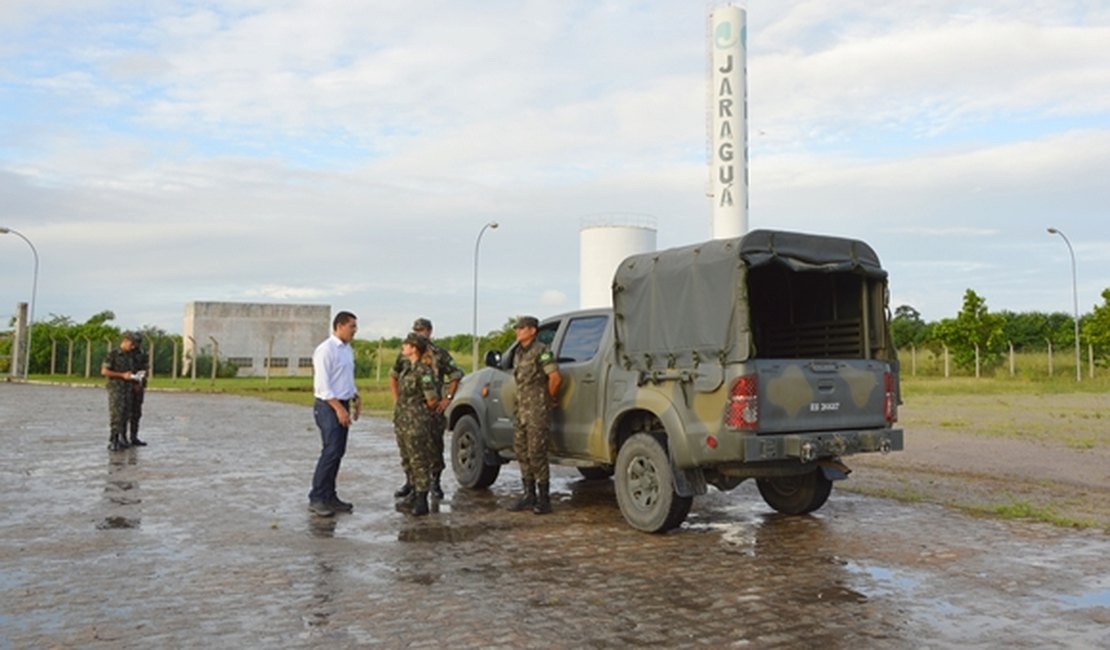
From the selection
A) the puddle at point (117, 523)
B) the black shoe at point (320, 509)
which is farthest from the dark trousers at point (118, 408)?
the black shoe at point (320, 509)

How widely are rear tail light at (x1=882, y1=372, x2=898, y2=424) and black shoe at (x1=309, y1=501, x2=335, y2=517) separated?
5142mm

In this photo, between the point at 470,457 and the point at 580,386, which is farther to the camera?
the point at 470,457

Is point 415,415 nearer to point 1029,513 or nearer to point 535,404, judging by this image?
point 535,404

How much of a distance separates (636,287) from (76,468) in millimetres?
8103

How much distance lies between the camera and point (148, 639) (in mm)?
5070

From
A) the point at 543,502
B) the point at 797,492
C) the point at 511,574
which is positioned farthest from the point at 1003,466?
the point at 511,574

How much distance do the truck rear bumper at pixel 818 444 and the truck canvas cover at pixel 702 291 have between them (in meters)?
0.70

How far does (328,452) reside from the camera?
29.9 feet

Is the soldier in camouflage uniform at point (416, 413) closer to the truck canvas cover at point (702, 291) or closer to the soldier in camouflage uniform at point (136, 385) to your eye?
the truck canvas cover at point (702, 291)

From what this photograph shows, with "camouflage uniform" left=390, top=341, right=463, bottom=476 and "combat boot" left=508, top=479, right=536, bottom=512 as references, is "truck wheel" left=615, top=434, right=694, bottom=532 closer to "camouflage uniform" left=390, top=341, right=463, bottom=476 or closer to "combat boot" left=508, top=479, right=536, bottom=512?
"combat boot" left=508, top=479, right=536, bottom=512

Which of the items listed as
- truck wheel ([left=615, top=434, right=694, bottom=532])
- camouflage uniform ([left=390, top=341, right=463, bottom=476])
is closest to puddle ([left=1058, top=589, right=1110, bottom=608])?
truck wheel ([left=615, top=434, right=694, bottom=532])

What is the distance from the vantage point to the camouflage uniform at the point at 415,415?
9.20 metres

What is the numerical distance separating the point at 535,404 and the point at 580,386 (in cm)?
49

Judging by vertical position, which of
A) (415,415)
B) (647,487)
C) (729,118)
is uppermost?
(729,118)
